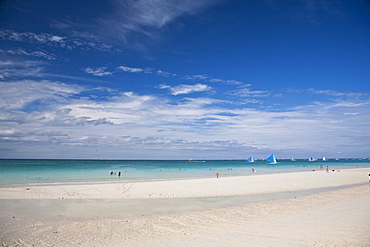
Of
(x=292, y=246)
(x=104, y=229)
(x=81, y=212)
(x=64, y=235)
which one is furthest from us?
(x=81, y=212)

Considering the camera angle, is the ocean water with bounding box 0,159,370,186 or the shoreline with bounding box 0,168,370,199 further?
the ocean water with bounding box 0,159,370,186

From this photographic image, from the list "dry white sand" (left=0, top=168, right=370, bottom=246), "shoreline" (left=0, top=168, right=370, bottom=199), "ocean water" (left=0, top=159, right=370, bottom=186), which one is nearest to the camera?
"dry white sand" (left=0, top=168, right=370, bottom=246)

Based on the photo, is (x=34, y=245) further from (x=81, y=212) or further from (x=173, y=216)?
(x=173, y=216)

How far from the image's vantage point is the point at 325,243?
7754mm

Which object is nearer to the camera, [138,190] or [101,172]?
[138,190]

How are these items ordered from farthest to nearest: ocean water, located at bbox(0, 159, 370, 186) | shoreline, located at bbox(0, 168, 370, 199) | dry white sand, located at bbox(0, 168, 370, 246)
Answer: ocean water, located at bbox(0, 159, 370, 186) → shoreline, located at bbox(0, 168, 370, 199) → dry white sand, located at bbox(0, 168, 370, 246)

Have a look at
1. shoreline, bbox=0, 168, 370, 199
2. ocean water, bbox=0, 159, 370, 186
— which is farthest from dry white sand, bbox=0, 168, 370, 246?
ocean water, bbox=0, 159, 370, 186

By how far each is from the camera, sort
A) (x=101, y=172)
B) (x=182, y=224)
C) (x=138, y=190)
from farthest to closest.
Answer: (x=101, y=172) < (x=138, y=190) < (x=182, y=224)

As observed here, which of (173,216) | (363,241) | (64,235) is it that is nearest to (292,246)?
(363,241)

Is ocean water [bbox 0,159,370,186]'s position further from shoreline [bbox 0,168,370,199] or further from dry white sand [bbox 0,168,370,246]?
dry white sand [bbox 0,168,370,246]

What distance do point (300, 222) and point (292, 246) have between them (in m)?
3.69

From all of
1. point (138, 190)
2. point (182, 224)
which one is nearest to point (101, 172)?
point (138, 190)

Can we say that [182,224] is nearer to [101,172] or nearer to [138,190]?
[138,190]

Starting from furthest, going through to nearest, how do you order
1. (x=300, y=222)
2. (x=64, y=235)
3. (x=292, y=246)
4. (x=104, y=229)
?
(x=300, y=222), (x=104, y=229), (x=64, y=235), (x=292, y=246)
